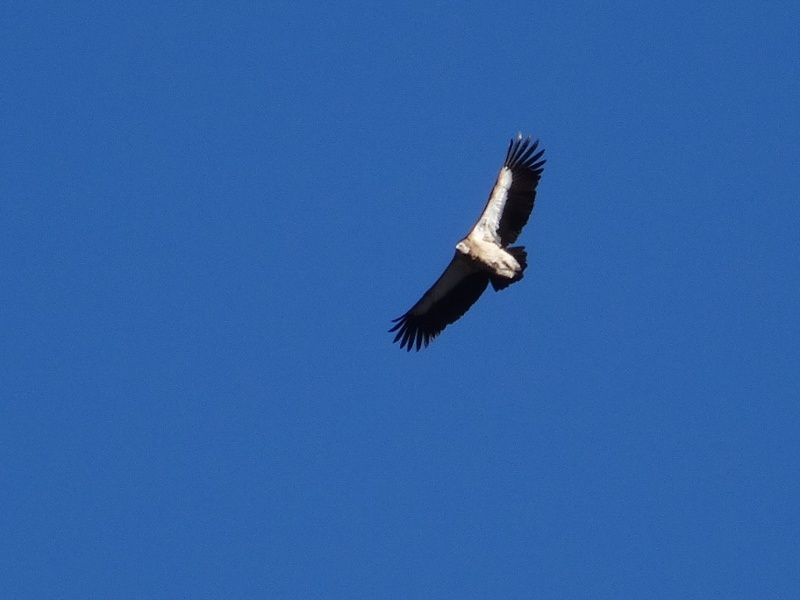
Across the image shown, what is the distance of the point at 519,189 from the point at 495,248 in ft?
3.98

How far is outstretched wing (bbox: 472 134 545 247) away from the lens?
19812mm

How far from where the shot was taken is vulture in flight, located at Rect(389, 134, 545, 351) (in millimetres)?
19391

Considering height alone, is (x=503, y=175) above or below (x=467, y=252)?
above

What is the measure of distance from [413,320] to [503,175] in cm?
321

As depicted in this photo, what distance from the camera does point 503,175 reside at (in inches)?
792

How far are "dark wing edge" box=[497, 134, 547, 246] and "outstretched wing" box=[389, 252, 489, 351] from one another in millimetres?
825

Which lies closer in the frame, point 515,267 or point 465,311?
point 515,267

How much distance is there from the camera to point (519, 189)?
2005 centimetres

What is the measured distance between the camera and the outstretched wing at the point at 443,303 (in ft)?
66.6

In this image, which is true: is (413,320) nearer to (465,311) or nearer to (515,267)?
(465,311)

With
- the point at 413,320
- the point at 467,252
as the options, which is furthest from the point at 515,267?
the point at 413,320

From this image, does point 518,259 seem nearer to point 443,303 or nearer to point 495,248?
point 495,248

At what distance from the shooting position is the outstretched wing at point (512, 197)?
65.0 ft

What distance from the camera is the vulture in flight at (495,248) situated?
763 inches
